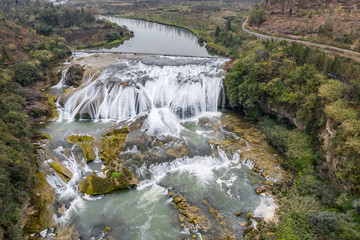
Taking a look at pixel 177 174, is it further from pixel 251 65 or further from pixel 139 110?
pixel 251 65

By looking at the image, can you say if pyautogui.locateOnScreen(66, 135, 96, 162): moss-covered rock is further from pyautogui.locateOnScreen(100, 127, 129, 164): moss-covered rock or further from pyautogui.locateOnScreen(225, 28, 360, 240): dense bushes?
pyautogui.locateOnScreen(225, 28, 360, 240): dense bushes

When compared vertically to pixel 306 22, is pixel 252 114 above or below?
below

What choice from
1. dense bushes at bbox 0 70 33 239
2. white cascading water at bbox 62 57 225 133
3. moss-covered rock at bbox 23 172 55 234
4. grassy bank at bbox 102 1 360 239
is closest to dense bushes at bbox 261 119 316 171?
grassy bank at bbox 102 1 360 239

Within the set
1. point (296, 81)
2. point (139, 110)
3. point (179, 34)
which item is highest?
point (179, 34)

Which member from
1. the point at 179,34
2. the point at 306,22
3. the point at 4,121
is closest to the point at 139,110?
the point at 4,121

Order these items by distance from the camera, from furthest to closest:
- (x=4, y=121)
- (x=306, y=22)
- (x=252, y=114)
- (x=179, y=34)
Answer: (x=179, y=34) < (x=306, y=22) < (x=252, y=114) < (x=4, y=121)

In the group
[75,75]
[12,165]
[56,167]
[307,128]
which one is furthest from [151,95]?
[307,128]

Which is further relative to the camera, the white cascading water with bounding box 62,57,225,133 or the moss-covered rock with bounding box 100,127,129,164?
the white cascading water with bounding box 62,57,225,133

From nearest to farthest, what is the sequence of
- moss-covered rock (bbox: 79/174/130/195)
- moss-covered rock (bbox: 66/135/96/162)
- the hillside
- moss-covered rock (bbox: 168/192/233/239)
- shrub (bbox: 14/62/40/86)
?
moss-covered rock (bbox: 168/192/233/239) → moss-covered rock (bbox: 79/174/130/195) → moss-covered rock (bbox: 66/135/96/162) → shrub (bbox: 14/62/40/86) → the hillside

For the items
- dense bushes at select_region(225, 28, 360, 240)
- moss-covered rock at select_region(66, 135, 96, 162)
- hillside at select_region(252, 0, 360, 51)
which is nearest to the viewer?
dense bushes at select_region(225, 28, 360, 240)
